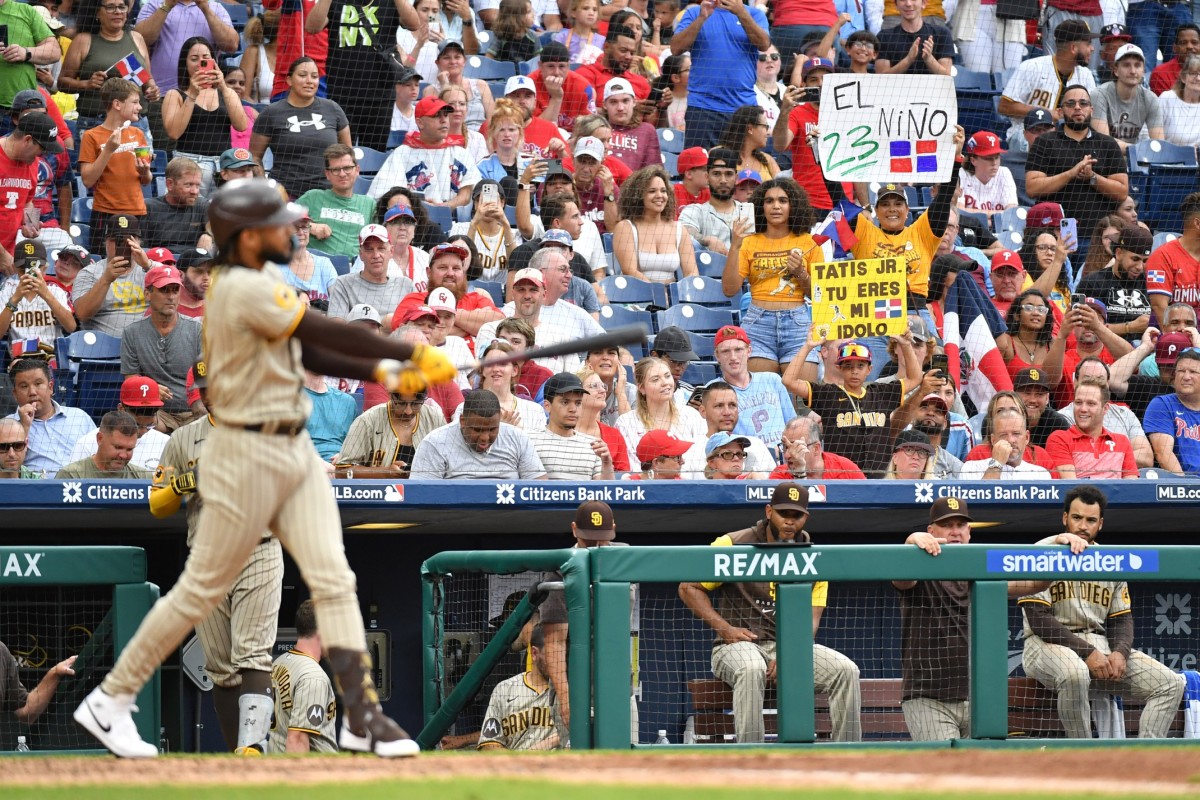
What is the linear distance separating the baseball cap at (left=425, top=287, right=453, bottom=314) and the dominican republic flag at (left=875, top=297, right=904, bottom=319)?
2.40 meters

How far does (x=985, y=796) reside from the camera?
3.88 m

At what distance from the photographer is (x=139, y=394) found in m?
8.65

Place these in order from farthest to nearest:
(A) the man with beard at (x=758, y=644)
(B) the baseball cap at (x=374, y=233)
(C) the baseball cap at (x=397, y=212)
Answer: (C) the baseball cap at (x=397, y=212)
(B) the baseball cap at (x=374, y=233)
(A) the man with beard at (x=758, y=644)

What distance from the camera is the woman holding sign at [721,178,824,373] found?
32.9 ft

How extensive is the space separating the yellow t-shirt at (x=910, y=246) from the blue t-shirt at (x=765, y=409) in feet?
5.18

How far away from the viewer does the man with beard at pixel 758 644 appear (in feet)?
20.7

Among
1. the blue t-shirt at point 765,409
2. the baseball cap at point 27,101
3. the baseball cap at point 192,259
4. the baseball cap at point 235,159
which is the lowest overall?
the blue t-shirt at point 765,409

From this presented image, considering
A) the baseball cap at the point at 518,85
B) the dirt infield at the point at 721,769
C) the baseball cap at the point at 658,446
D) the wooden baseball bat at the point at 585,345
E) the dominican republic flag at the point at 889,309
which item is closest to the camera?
the dirt infield at the point at 721,769

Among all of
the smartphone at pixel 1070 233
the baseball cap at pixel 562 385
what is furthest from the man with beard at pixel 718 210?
the baseball cap at pixel 562 385

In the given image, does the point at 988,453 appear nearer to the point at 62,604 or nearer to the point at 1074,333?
the point at 1074,333

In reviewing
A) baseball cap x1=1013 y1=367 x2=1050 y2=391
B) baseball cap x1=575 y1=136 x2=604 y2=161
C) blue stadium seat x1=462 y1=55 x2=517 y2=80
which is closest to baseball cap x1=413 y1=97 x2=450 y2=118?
baseball cap x1=575 y1=136 x2=604 y2=161

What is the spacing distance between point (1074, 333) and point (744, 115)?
3064 mm

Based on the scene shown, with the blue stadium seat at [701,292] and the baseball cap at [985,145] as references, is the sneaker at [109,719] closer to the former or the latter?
the blue stadium seat at [701,292]

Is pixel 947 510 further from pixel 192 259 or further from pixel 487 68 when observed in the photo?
pixel 487 68
